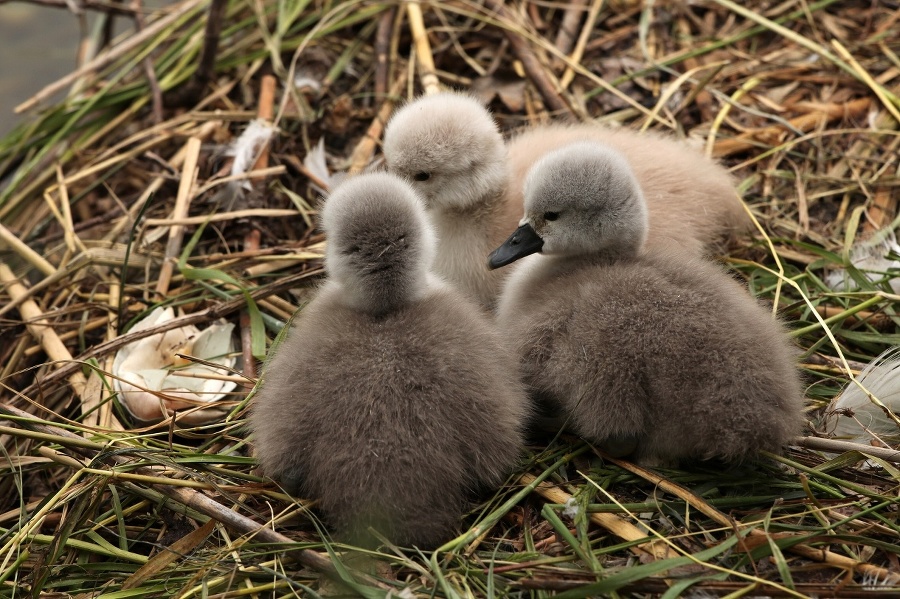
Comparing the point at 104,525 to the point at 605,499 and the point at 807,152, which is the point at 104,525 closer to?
the point at 605,499

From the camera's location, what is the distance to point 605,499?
2182mm

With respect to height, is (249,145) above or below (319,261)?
above

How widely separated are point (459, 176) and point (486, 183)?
90 millimetres

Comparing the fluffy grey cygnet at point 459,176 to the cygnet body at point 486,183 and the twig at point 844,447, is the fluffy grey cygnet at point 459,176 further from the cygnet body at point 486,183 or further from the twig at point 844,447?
the twig at point 844,447

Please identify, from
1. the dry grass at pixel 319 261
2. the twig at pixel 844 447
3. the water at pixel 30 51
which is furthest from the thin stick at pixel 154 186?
the twig at pixel 844 447

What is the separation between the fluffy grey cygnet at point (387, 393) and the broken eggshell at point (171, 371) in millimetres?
384

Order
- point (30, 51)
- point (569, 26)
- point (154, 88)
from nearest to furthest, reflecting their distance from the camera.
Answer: point (154, 88) → point (569, 26) → point (30, 51)

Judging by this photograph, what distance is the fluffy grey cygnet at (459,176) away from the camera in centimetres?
274

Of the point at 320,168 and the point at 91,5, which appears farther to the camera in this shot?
the point at 91,5

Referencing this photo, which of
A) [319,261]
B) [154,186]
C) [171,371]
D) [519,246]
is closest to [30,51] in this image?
[154,186]

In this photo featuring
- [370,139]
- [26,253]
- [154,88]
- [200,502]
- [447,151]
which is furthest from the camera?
[154,88]

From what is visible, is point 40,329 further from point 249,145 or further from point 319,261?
point 249,145

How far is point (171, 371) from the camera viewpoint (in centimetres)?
276

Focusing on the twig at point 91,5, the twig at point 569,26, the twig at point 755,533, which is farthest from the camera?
the twig at point 569,26
